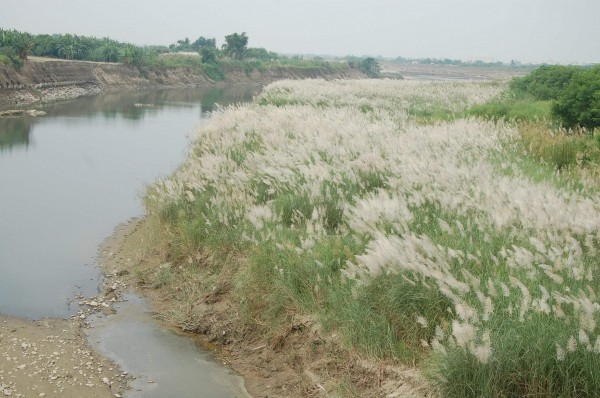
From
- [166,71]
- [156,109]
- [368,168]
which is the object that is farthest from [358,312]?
[166,71]

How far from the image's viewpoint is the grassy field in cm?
388

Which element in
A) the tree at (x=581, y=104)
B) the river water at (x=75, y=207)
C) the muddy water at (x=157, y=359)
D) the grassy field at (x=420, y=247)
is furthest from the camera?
the tree at (x=581, y=104)

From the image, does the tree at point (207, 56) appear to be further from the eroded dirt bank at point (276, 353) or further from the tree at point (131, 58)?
the eroded dirt bank at point (276, 353)

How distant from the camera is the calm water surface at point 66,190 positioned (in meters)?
8.55

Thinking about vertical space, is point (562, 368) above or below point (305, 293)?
above

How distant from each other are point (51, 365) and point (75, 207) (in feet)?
24.8

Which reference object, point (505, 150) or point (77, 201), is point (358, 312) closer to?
point (505, 150)

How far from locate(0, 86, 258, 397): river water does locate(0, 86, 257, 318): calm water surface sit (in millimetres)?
16

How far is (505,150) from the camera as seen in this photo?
974 cm

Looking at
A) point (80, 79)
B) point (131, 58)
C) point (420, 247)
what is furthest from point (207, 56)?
point (420, 247)

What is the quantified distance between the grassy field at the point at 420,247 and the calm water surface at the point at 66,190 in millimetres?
1596

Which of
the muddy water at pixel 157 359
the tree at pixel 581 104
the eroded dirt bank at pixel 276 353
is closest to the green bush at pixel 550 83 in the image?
the tree at pixel 581 104

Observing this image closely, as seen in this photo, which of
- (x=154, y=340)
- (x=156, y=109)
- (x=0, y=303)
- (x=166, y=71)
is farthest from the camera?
(x=166, y=71)

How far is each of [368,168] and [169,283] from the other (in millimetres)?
3262
